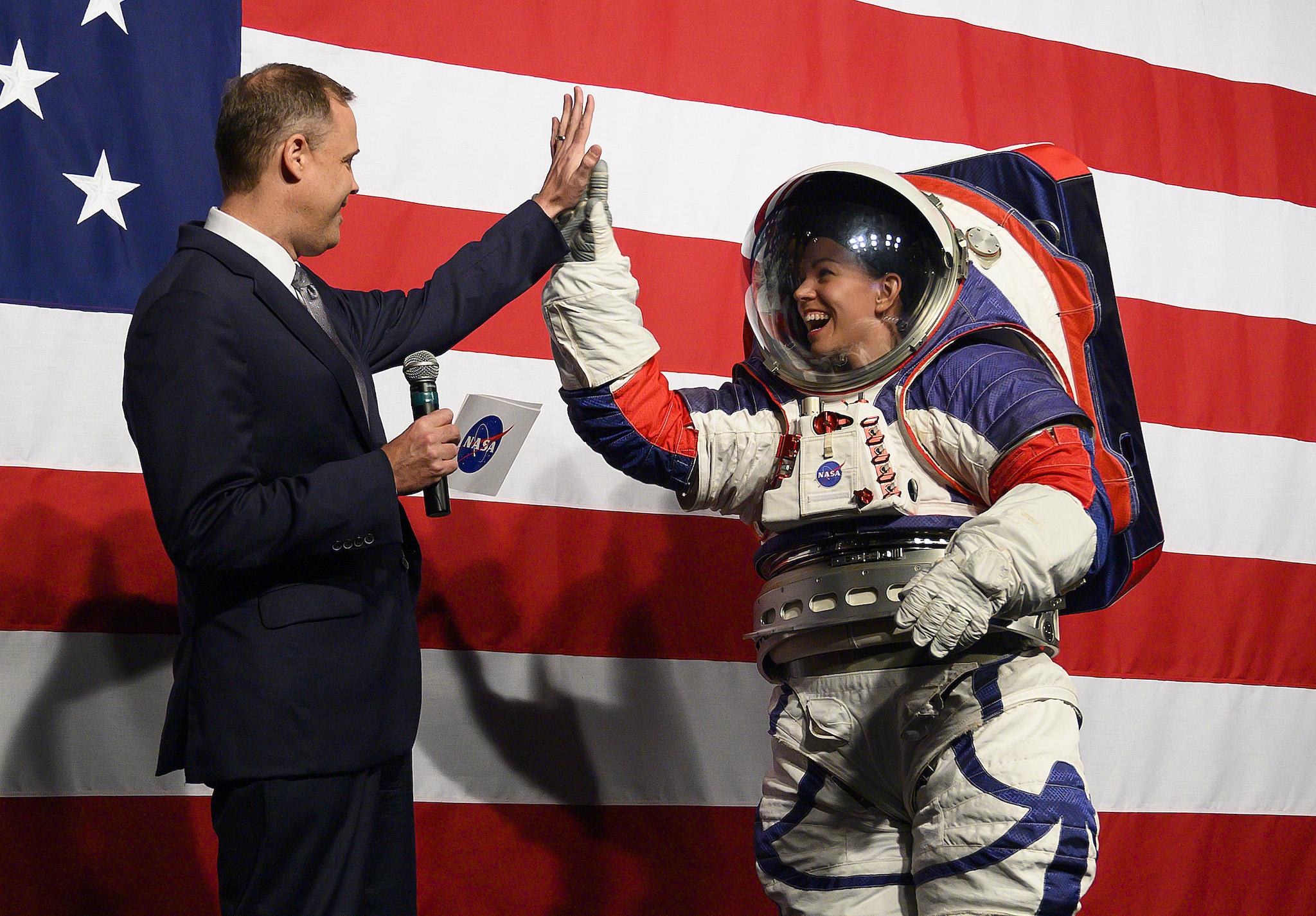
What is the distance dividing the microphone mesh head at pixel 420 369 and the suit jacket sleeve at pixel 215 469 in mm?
140

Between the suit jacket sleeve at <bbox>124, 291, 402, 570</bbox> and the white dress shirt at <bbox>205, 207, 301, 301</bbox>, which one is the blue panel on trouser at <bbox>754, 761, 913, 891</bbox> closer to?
the suit jacket sleeve at <bbox>124, 291, 402, 570</bbox>

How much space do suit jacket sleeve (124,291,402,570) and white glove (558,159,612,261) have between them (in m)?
0.44

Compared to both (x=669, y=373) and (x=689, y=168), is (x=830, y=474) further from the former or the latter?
(x=689, y=168)

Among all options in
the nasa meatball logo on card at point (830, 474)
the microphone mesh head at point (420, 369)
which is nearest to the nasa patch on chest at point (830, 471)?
the nasa meatball logo on card at point (830, 474)

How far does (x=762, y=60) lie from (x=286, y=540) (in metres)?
1.66

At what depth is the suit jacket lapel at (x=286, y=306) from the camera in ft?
4.50

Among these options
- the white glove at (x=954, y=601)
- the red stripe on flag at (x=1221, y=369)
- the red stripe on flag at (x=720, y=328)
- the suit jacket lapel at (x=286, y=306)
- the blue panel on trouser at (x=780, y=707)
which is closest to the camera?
the white glove at (x=954, y=601)

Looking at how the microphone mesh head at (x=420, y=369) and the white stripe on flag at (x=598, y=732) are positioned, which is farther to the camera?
the white stripe on flag at (x=598, y=732)

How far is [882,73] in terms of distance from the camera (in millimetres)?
2645

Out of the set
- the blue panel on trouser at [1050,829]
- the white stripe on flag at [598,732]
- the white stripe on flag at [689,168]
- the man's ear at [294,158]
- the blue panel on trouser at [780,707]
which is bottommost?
the white stripe on flag at [598,732]

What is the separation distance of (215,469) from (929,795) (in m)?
0.90

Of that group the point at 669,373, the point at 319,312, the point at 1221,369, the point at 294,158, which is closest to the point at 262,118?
the point at 294,158

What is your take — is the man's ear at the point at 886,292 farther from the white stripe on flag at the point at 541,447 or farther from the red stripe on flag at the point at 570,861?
the red stripe on flag at the point at 570,861

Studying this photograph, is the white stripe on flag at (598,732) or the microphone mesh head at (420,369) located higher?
the microphone mesh head at (420,369)
